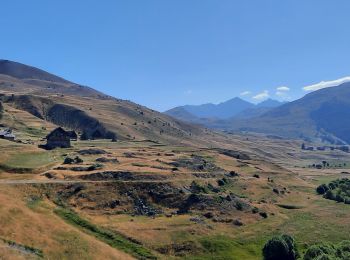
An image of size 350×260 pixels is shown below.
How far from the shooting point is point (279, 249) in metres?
74.3

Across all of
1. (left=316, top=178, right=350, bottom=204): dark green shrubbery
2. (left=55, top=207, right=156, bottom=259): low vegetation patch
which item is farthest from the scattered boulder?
(left=316, top=178, right=350, bottom=204): dark green shrubbery

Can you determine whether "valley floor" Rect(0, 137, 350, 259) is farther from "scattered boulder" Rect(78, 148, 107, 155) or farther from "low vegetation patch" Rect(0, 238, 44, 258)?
"scattered boulder" Rect(78, 148, 107, 155)

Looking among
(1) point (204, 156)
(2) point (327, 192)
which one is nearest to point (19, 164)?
(1) point (204, 156)

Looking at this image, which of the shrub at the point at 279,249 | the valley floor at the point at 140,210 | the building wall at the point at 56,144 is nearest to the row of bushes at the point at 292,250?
the shrub at the point at 279,249

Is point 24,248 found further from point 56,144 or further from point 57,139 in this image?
point 57,139

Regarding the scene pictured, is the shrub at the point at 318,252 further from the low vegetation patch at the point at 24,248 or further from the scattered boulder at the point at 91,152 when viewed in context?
the scattered boulder at the point at 91,152

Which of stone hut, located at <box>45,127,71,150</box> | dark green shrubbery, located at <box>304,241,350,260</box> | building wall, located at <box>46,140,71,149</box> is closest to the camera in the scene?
dark green shrubbery, located at <box>304,241,350,260</box>

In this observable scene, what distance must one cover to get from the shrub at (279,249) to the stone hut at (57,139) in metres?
81.2

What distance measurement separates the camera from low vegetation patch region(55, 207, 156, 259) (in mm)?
70875

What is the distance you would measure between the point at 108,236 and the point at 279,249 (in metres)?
29.8

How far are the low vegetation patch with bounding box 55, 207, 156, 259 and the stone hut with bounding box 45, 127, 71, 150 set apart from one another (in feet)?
193

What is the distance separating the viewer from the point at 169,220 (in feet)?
280

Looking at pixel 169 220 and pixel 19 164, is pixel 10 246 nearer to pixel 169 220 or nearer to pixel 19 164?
pixel 169 220

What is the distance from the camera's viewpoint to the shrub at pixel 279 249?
74250 mm
